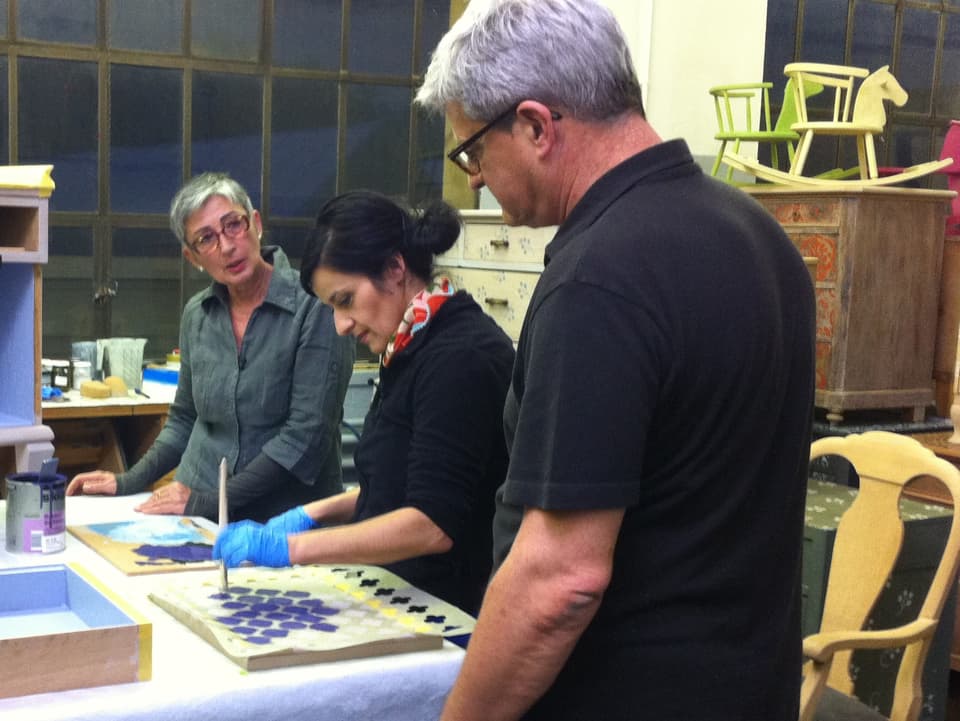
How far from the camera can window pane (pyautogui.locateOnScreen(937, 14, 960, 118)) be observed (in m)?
6.07

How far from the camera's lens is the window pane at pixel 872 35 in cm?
577

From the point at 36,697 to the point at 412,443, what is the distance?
2.19ft

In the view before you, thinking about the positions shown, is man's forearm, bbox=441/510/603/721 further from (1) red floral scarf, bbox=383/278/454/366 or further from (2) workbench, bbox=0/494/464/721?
(1) red floral scarf, bbox=383/278/454/366

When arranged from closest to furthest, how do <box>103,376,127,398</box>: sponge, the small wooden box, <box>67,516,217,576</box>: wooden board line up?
the small wooden box
<box>67,516,217,576</box>: wooden board
<box>103,376,127,398</box>: sponge

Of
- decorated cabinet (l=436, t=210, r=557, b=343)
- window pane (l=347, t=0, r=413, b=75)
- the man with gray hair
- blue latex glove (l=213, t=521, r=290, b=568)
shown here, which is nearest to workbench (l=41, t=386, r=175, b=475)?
decorated cabinet (l=436, t=210, r=557, b=343)

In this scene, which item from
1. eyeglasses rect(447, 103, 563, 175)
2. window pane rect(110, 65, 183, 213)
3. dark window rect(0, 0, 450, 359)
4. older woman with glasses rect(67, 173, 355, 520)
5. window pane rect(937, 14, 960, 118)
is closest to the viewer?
eyeglasses rect(447, 103, 563, 175)

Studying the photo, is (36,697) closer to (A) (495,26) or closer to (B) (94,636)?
(B) (94,636)

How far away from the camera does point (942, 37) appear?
19.9 ft

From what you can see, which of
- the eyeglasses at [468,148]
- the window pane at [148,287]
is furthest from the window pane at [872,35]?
the eyeglasses at [468,148]

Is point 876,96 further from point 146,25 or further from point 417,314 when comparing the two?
point 417,314

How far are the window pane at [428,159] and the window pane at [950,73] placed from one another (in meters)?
2.76

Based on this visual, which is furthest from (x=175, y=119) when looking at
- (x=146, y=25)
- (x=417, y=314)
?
(x=417, y=314)

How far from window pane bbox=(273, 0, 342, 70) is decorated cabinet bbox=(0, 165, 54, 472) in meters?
2.63

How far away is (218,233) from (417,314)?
39.6 inches
